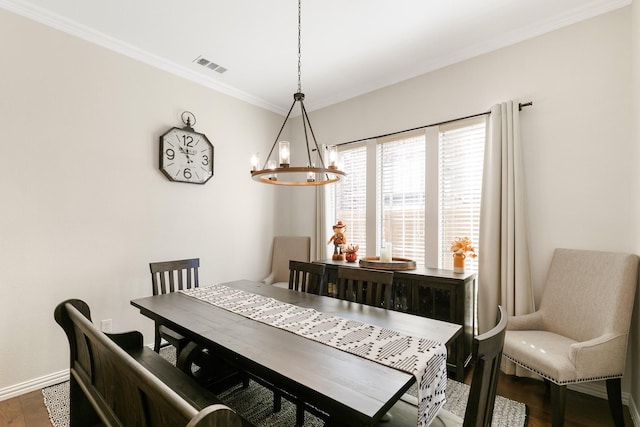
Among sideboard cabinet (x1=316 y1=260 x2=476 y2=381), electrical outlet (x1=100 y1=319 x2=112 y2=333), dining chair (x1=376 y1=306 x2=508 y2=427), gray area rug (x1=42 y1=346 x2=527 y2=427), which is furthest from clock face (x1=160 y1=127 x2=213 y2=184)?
dining chair (x1=376 y1=306 x2=508 y2=427)

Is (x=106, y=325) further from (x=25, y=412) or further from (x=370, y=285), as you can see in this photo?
(x=370, y=285)

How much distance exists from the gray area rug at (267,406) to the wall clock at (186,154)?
201cm

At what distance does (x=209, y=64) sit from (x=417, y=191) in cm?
256

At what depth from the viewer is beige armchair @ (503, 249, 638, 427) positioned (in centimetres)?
179

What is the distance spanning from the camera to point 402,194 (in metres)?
3.38

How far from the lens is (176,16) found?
2.40 m

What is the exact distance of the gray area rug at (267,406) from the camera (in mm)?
1985

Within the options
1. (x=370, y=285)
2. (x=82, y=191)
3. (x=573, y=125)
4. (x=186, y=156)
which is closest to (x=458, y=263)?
(x=370, y=285)

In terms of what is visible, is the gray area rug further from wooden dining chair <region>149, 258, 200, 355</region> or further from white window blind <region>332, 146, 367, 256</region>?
white window blind <region>332, 146, 367, 256</region>

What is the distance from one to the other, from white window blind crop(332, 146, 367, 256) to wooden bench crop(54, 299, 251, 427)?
8.06 ft

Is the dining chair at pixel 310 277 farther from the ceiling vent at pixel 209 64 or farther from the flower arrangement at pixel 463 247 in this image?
the ceiling vent at pixel 209 64

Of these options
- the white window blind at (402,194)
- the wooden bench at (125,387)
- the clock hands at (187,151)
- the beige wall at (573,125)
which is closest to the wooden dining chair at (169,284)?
the wooden bench at (125,387)

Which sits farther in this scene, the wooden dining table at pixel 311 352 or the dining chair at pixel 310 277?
the dining chair at pixel 310 277

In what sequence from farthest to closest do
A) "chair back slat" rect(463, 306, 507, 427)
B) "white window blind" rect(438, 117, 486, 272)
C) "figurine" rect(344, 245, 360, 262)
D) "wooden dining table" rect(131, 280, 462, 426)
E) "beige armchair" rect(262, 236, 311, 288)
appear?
"beige armchair" rect(262, 236, 311, 288) < "figurine" rect(344, 245, 360, 262) < "white window blind" rect(438, 117, 486, 272) < "wooden dining table" rect(131, 280, 462, 426) < "chair back slat" rect(463, 306, 507, 427)
